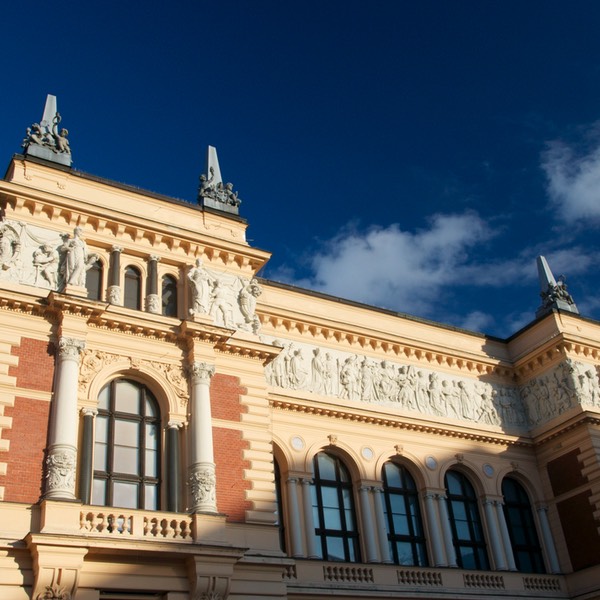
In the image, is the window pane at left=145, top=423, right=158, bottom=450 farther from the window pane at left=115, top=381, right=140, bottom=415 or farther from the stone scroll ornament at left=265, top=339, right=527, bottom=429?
the stone scroll ornament at left=265, top=339, right=527, bottom=429

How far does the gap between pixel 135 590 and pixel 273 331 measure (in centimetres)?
1172

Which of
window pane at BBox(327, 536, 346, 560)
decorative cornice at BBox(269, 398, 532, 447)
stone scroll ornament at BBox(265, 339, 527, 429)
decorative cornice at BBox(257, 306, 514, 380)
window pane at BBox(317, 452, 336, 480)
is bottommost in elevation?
window pane at BBox(327, 536, 346, 560)

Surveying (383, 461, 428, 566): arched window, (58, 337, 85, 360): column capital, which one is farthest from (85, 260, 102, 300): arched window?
(383, 461, 428, 566): arched window

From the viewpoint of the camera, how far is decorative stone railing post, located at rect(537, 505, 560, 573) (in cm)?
3014

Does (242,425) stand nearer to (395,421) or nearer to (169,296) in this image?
(169,296)

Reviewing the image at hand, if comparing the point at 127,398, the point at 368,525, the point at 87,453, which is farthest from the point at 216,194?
the point at 368,525

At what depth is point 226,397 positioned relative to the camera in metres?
23.4

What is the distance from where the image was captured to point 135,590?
18922 millimetres

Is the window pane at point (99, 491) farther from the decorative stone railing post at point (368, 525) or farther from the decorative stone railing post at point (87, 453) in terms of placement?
the decorative stone railing post at point (368, 525)

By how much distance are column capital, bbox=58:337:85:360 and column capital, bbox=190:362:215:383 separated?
317cm

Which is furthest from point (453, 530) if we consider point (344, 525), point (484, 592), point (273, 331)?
point (273, 331)

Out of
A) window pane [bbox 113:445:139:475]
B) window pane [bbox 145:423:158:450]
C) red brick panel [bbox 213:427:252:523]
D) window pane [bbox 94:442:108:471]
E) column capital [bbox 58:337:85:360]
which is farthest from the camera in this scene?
window pane [bbox 145:423:158:450]

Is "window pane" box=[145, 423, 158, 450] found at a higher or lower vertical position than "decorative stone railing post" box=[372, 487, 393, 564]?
higher

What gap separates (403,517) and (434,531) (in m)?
1.14
